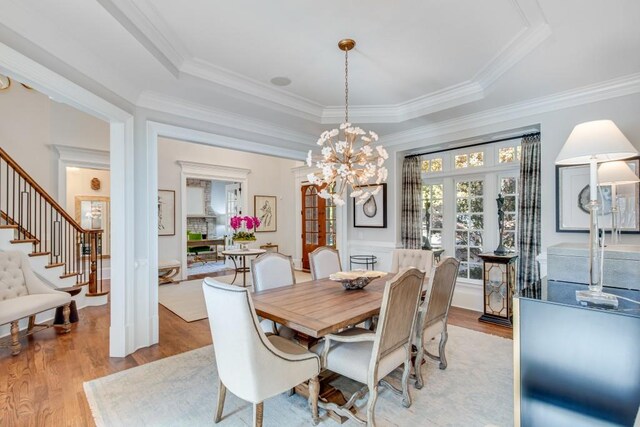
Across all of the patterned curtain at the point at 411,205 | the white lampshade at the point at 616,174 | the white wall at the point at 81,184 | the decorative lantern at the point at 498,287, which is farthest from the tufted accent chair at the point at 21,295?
the white lampshade at the point at 616,174

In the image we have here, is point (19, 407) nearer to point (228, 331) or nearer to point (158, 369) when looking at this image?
point (158, 369)

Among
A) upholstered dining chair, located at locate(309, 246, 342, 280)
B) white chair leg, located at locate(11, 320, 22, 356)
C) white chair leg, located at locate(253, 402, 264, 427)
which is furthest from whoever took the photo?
upholstered dining chair, located at locate(309, 246, 342, 280)

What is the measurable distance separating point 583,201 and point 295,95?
3.38 meters

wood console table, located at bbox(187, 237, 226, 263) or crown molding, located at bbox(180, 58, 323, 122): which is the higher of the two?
crown molding, located at bbox(180, 58, 323, 122)

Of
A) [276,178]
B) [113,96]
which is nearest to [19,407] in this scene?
[113,96]

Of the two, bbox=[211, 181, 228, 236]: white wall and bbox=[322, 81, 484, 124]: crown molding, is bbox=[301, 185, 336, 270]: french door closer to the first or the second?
bbox=[322, 81, 484, 124]: crown molding

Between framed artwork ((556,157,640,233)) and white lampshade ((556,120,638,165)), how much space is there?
1699 mm

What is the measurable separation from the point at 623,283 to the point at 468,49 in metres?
2.18

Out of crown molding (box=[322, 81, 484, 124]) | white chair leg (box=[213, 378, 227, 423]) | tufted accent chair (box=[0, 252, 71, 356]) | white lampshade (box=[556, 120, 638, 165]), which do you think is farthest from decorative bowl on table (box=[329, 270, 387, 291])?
tufted accent chair (box=[0, 252, 71, 356])

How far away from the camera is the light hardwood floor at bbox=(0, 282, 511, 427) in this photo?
2254mm

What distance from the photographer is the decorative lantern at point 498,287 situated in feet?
13.0

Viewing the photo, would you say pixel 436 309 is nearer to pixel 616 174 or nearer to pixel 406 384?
pixel 406 384

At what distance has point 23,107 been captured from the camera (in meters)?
5.22

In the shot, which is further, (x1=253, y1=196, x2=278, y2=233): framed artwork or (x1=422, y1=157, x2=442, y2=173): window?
(x1=253, y1=196, x2=278, y2=233): framed artwork
